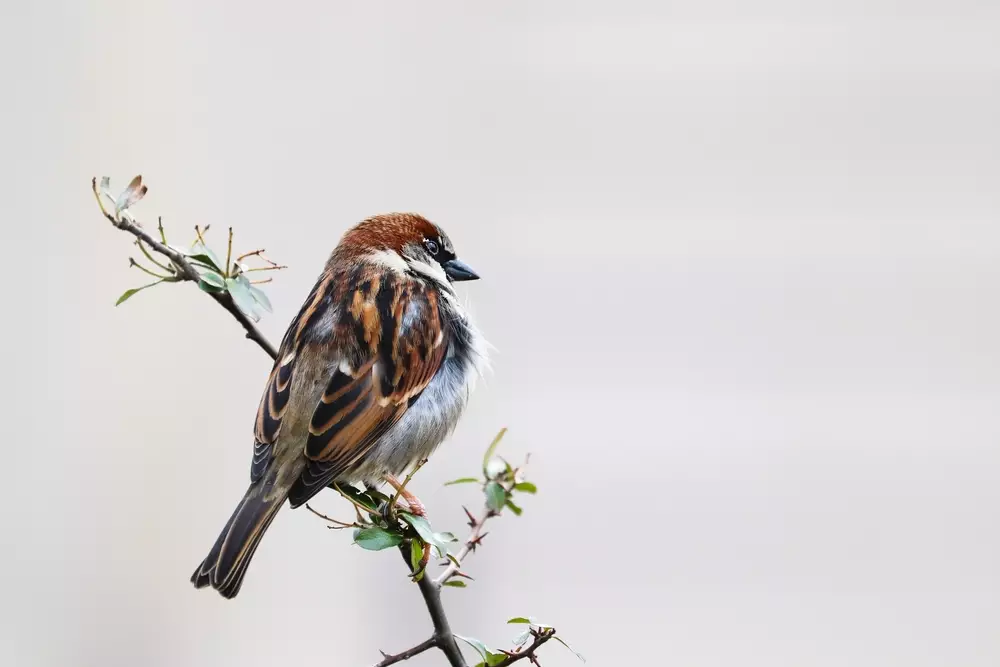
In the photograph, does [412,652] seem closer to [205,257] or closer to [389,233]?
[205,257]

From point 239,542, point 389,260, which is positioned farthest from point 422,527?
point 389,260

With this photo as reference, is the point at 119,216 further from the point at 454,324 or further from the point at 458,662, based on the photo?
the point at 454,324

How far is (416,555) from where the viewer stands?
4.92 feet

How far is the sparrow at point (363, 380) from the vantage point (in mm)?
2043

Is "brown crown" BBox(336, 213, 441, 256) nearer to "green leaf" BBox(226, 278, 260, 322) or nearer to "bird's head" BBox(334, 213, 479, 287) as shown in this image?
"bird's head" BBox(334, 213, 479, 287)

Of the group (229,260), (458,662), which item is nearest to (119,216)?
(229,260)

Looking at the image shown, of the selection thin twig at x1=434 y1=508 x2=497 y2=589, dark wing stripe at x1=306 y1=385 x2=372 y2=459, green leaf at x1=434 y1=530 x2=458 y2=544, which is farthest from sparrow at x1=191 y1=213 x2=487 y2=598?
green leaf at x1=434 y1=530 x2=458 y2=544

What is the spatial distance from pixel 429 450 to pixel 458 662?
0.92 meters

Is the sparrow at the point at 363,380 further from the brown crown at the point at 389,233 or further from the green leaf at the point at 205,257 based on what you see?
the green leaf at the point at 205,257

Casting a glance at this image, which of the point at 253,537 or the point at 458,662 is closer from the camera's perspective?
the point at 458,662

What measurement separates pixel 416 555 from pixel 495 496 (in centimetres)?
15

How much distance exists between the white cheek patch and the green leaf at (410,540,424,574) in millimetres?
1068

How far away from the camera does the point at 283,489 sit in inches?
79.4

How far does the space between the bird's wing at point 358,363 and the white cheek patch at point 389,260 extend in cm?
6
